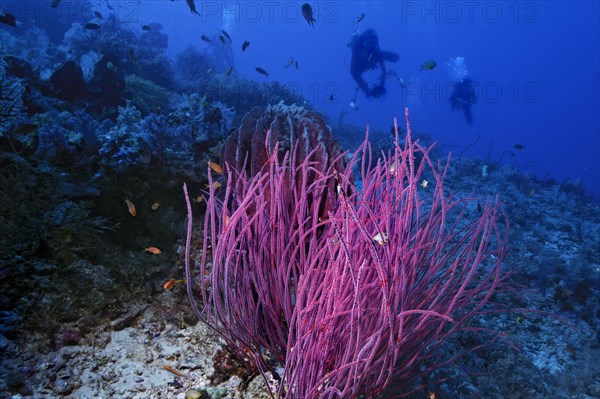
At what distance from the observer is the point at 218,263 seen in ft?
5.94

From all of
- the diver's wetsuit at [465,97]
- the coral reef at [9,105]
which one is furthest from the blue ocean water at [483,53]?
the coral reef at [9,105]

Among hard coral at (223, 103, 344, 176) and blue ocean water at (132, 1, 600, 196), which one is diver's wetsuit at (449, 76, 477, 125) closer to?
hard coral at (223, 103, 344, 176)

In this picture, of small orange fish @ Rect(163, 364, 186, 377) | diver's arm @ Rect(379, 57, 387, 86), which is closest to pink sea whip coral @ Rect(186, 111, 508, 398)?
small orange fish @ Rect(163, 364, 186, 377)

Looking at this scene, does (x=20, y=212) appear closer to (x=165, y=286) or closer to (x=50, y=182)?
(x=50, y=182)

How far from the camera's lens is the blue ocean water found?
329 feet

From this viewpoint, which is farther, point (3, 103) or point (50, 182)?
point (3, 103)

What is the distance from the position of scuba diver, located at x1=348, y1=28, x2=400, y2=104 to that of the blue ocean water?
82537mm

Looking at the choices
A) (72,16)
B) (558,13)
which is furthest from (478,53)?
(72,16)

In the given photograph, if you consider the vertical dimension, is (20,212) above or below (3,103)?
below

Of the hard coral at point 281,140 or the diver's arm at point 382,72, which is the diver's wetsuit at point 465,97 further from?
the hard coral at point 281,140

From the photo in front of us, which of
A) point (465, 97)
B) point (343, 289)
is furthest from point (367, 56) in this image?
point (343, 289)

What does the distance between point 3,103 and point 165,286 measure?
3.37 metres

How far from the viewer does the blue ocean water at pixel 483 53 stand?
10025 cm

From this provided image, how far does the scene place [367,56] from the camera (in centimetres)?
1142
